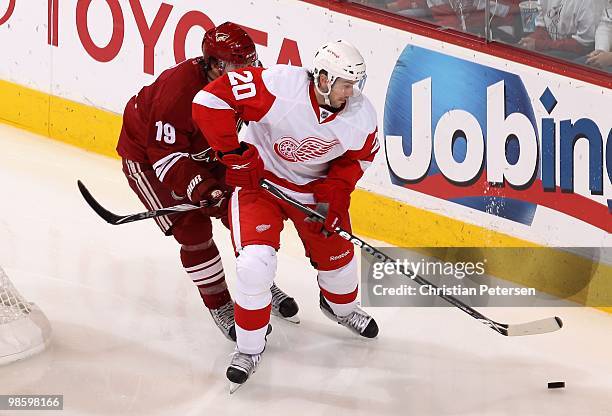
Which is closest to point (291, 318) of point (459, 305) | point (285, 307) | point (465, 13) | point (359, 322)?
point (285, 307)

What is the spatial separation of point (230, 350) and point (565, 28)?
1656mm

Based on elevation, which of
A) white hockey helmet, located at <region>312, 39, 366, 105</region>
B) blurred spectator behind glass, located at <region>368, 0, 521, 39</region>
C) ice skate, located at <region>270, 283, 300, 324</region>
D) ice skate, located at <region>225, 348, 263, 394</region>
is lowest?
ice skate, located at <region>270, 283, 300, 324</region>

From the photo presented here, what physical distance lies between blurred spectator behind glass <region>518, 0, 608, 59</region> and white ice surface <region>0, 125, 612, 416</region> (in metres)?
0.94

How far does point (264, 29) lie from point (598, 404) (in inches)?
86.5

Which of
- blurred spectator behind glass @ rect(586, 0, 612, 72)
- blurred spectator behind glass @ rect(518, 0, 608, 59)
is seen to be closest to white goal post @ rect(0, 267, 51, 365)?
blurred spectator behind glass @ rect(518, 0, 608, 59)

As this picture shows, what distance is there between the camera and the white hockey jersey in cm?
366

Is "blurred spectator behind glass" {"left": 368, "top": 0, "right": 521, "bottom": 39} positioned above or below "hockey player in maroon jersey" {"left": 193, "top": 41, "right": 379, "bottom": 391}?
above

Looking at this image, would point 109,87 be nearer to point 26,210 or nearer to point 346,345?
point 26,210

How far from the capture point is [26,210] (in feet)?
16.7

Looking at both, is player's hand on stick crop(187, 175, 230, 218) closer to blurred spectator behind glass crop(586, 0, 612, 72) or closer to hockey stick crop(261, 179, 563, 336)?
hockey stick crop(261, 179, 563, 336)

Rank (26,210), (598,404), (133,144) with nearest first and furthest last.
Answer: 1. (598,404)
2. (133,144)
3. (26,210)

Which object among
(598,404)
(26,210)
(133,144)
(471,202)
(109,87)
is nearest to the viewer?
(598,404)

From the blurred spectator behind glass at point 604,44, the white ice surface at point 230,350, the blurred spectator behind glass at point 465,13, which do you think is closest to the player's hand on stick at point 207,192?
the white ice surface at point 230,350

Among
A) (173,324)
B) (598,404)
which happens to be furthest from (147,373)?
(598,404)
